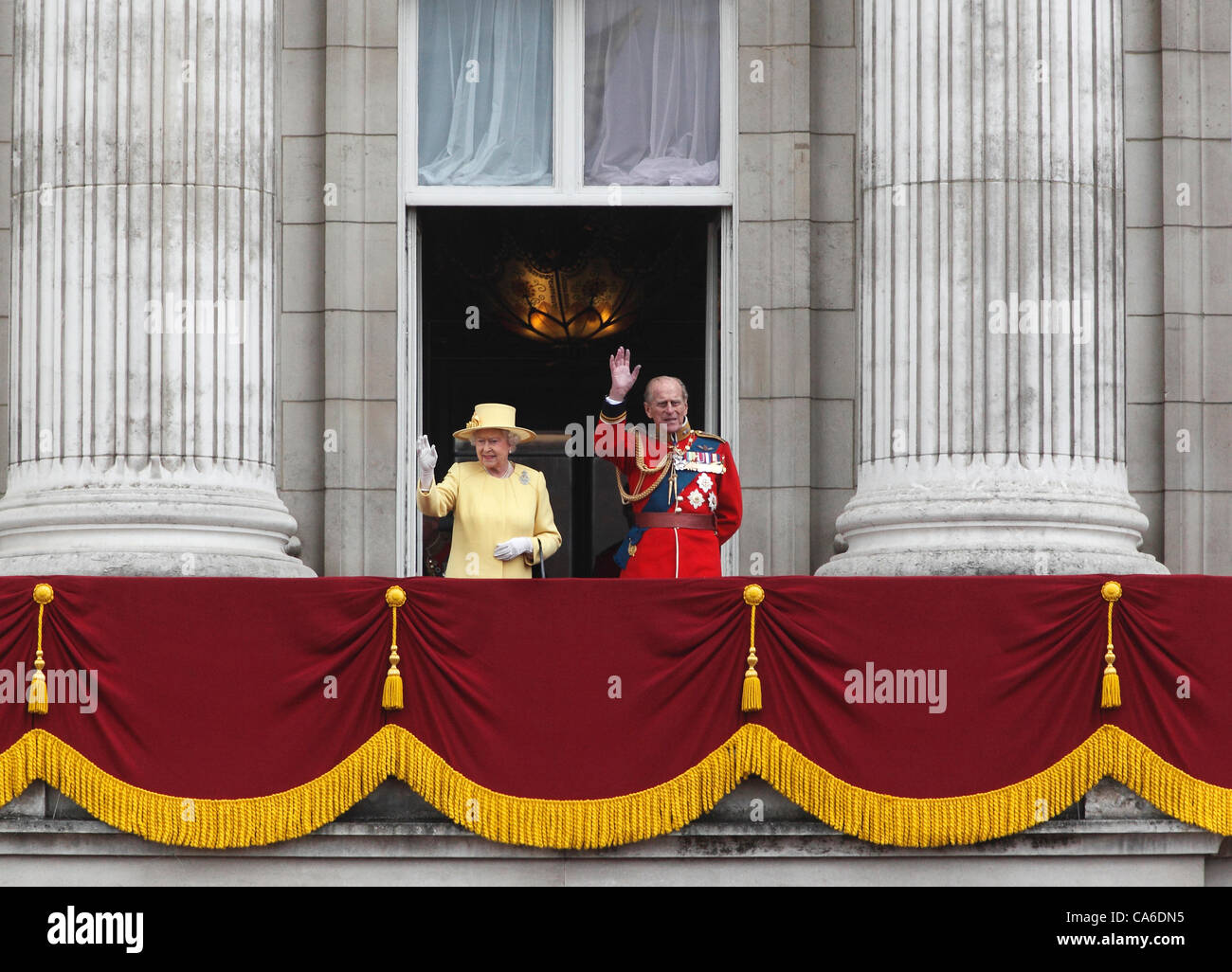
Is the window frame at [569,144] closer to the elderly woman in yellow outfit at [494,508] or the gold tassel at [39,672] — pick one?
the elderly woman in yellow outfit at [494,508]

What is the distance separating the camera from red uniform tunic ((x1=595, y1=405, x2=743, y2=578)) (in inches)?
520

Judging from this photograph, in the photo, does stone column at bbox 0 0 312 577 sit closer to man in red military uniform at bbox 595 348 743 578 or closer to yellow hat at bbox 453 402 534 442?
yellow hat at bbox 453 402 534 442

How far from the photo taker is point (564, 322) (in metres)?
21.2

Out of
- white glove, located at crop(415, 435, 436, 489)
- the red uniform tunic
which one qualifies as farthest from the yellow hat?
white glove, located at crop(415, 435, 436, 489)

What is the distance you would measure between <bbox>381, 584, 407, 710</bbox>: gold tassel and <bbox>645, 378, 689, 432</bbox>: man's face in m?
2.34

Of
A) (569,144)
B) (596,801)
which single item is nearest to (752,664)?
(596,801)

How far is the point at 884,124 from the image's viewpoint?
1348cm

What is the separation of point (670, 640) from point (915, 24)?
4.71m

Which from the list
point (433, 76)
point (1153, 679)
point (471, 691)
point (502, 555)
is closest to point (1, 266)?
point (433, 76)

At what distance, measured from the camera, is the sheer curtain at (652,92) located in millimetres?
16797

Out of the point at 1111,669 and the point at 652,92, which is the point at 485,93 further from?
the point at 1111,669

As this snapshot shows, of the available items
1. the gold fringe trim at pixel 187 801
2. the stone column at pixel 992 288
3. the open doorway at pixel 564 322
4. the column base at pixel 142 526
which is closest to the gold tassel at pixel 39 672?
the gold fringe trim at pixel 187 801

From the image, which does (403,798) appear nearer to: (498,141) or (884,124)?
(884,124)
